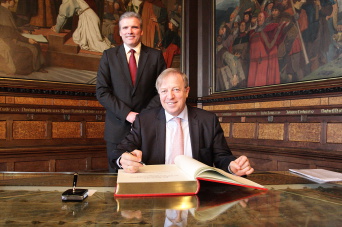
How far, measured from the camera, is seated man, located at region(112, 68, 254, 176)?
236 cm

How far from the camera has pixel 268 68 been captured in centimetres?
632

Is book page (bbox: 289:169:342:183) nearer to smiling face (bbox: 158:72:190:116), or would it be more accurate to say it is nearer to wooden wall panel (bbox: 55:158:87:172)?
smiling face (bbox: 158:72:190:116)

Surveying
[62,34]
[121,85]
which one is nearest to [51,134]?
[62,34]

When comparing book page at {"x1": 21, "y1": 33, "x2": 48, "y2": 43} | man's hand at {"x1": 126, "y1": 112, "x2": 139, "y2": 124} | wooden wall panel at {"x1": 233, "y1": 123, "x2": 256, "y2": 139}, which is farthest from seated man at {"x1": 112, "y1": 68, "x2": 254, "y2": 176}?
book page at {"x1": 21, "y1": 33, "x2": 48, "y2": 43}

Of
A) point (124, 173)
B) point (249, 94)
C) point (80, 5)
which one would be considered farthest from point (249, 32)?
point (124, 173)

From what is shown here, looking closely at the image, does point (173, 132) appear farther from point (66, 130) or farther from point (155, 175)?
point (66, 130)

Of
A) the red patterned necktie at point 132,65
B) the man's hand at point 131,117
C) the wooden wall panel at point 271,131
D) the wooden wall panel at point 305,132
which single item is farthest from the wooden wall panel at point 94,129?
the man's hand at point 131,117

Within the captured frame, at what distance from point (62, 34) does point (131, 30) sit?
3817 mm

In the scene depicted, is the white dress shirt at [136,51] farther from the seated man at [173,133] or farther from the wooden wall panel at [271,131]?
the wooden wall panel at [271,131]

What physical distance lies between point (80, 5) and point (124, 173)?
579cm

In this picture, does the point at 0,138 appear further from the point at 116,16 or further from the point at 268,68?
the point at 268,68

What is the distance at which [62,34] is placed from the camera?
6309 millimetres

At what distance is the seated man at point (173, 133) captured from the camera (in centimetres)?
236

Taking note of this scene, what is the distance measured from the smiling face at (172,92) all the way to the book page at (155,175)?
761 millimetres
